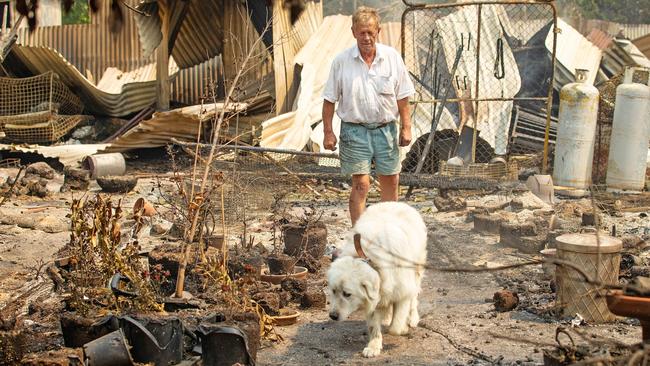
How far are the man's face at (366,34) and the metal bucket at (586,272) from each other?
8.24ft

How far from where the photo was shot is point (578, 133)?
44.6 feet

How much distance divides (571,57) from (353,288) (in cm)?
1461

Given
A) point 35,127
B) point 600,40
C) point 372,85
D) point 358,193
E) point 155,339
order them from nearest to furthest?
point 155,339 < point 372,85 < point 358,193 < point 35,127 < point 600,40

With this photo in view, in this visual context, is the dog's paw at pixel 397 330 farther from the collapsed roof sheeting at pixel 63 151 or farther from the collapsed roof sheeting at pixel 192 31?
the collapsed roof sheeting at pixel 192 31

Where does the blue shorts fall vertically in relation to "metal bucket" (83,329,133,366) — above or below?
above

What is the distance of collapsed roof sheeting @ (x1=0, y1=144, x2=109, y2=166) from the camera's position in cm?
1627

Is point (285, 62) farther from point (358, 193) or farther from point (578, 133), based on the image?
point (358, 193)

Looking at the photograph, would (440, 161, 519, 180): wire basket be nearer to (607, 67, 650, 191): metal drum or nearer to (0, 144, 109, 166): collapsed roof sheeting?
(607, 67, 650, 191): metal drum

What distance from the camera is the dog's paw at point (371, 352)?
6.43 meters

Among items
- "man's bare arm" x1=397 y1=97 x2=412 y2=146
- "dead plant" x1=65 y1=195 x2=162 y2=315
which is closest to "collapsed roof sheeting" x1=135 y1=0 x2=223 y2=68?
"man's bare arm" x1=397 y1=97 x2=412 y2=146

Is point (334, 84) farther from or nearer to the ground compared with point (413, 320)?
farther from the ground

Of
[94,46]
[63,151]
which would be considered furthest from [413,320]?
[94,46]

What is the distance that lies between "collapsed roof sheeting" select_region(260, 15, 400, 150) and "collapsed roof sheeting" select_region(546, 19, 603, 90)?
3524 millimetres

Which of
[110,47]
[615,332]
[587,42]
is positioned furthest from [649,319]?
[110,47]
